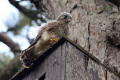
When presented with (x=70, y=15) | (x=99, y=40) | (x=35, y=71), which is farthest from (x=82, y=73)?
(x=70, y=15)

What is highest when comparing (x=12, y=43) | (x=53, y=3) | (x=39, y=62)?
(x=39, y=62)

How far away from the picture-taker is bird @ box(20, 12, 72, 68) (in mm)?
2775

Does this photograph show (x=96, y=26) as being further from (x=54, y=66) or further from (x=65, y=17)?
(x=54, y=66)

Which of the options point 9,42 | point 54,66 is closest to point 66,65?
point 54,66

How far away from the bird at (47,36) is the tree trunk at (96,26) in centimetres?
13

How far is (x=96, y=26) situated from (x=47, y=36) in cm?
55

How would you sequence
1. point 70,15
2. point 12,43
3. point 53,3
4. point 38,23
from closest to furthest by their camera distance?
point 70,15, point 53,3, point 12,43, point 38,23

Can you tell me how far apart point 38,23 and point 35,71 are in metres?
2.36

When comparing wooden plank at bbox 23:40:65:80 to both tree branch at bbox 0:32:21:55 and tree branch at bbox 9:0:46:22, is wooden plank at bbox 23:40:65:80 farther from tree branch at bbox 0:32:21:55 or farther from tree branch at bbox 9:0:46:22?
tree branch at bbox 9:0:46:22

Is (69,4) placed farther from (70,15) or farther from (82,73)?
(82,73)

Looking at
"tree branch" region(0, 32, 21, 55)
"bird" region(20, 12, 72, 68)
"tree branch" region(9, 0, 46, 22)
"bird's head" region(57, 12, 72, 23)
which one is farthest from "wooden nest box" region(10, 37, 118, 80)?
"tree branch" region(9, 0, 46, 22)

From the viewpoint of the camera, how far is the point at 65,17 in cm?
321

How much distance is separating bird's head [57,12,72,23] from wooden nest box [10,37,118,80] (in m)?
0.82

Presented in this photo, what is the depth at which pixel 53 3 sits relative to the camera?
3.52m
